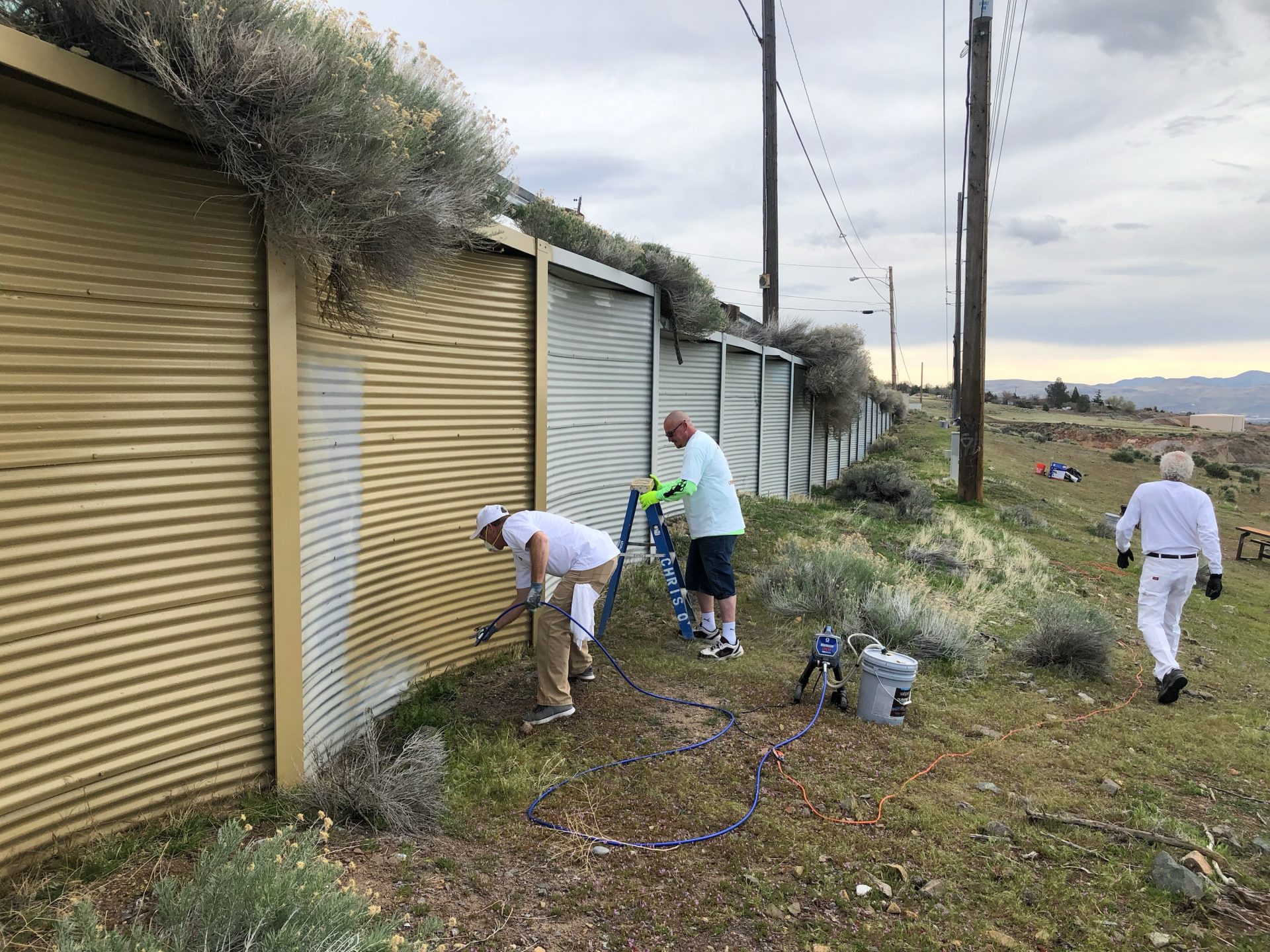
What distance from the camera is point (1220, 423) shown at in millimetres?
58781

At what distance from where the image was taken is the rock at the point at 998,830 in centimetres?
417

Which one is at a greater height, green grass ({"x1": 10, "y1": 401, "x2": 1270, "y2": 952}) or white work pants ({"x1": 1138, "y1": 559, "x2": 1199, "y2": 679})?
white work pants ({"x1": 1138, "y1": 559, "x2": 1199, "y2": 679})

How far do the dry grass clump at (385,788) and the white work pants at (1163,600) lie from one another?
19.8 ft

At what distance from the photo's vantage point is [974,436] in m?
16.7

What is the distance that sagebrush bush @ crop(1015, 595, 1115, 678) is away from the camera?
703cm

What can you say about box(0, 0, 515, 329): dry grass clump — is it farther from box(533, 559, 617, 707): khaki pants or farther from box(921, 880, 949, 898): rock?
box(921, 880, 949, 898): rock

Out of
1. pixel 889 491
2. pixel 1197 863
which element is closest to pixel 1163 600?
pixel 1197 863

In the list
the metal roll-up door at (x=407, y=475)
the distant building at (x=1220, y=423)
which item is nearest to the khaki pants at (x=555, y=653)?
the metal roll-up door at (x=407, y=475)

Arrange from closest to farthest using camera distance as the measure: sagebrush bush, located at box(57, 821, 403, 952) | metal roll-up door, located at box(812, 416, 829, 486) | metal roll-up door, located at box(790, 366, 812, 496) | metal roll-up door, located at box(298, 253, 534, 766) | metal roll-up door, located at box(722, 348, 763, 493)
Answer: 1. sagebrush bush, located at box(57, 821, 403, 952)
2. metal roll-up door, located at box(298, 253, 534, 766)
3. metal roll-up door, located at box(722, 348, 763, 493)
4. metal roll-up door, located at box(790, 366, 812, 496)
5. metal roll-up door, located at box(812, 416, 829, 486)

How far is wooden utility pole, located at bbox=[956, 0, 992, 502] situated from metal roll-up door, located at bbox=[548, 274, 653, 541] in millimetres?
9603

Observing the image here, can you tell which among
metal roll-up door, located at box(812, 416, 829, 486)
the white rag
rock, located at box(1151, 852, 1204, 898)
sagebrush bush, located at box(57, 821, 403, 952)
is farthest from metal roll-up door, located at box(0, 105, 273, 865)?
metal roll-up door, located at box(812, 416, 829, 486)

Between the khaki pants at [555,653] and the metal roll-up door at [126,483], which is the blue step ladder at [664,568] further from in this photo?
the metal roll-up door at [126,483]

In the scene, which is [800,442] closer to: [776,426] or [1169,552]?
[776,426]

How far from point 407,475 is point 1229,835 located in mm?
5311
